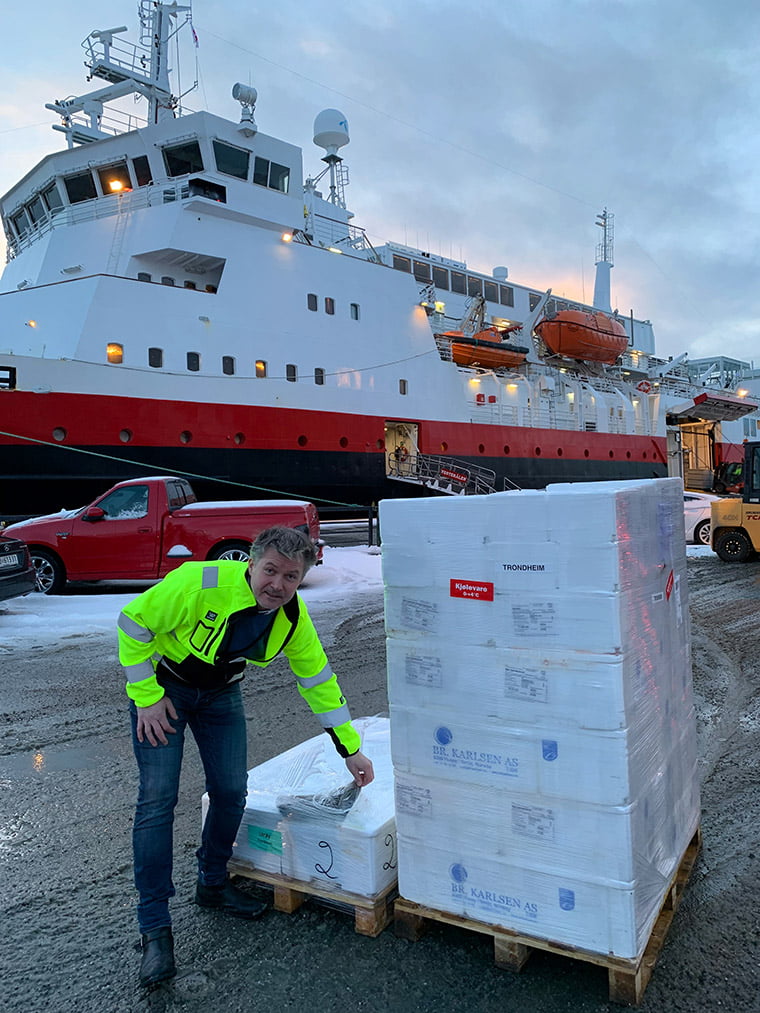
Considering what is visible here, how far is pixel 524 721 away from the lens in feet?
6.93

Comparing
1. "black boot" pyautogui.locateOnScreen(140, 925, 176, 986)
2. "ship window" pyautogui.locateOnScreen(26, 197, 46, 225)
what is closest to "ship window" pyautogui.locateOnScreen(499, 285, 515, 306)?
"ship window" pyautogui.locateOnScreen(26, 197, 46, 225)

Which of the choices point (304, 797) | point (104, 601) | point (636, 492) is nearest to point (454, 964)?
point (304, 797)

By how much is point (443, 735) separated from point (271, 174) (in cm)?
1699

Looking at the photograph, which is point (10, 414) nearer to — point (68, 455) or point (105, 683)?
point (68, 455)

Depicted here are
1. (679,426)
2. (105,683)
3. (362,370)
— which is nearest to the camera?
(105,683)

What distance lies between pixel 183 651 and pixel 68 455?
1119cm

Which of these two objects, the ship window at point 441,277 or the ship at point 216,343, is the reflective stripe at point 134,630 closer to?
the ship at point 216,343

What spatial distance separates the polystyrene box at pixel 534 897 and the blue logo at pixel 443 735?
1.18 ft

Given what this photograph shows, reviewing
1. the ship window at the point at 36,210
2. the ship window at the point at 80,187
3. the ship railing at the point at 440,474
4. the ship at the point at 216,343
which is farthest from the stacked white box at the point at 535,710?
the ship window at the point at 36,210

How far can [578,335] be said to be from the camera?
972 inches

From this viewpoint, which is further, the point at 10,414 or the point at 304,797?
the point at 10,414

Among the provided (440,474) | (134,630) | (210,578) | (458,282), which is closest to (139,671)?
(134,630)

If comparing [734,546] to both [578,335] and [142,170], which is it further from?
[142,170]

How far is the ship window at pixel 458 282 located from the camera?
25.4m
